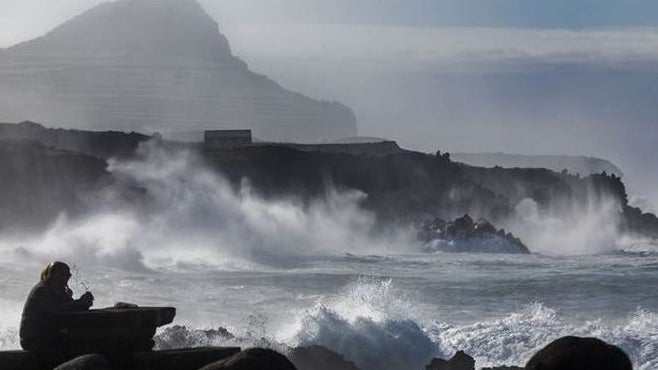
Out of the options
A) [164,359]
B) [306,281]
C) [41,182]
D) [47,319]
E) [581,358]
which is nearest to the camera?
[581,358]

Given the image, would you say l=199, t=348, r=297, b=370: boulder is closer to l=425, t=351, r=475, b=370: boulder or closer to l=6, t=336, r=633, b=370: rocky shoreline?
l=6, t=336, r=633, b=370: rocky shoreline

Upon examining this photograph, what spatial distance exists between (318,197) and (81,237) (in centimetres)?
3275

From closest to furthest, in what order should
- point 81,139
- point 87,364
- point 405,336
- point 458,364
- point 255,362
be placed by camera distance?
point 255,362, point 87,364, point 458,364, point 405,336, point 81,139

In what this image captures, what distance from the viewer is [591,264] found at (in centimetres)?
5059

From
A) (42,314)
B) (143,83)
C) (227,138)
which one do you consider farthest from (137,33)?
(42,314)

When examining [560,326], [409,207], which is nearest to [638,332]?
[560,326]

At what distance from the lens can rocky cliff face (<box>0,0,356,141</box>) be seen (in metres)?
145

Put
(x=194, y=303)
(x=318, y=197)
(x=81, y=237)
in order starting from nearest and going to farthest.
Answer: (x=194, y=303), (x=81, y=237), (x=318, y=197)

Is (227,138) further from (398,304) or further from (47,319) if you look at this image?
(47,319)

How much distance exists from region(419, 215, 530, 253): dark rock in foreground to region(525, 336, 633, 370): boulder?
57.5 meters

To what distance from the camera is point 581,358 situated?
7617 millimetres

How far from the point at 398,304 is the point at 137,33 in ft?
509

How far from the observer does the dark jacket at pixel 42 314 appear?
989 cm

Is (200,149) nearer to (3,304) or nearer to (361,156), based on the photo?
(361,156)
